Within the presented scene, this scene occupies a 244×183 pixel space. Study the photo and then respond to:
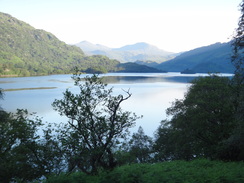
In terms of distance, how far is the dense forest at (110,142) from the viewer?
12.0 metres

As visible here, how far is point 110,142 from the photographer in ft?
45.8

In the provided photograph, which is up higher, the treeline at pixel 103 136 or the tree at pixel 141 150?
the treeline at pixel 103 136

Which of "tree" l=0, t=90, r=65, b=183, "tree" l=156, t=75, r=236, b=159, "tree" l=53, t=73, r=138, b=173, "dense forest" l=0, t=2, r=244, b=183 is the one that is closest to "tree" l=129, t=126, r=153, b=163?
"tree" l=156, t=75, r=236, b=159

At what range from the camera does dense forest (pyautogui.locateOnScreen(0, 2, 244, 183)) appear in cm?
1202

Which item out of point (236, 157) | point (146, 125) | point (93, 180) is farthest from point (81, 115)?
point (146, 125)

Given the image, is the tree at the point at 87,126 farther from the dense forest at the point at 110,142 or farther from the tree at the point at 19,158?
the tree at the point at 19,158

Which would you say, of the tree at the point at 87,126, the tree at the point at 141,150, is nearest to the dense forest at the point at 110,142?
the tree at the point at 87,126

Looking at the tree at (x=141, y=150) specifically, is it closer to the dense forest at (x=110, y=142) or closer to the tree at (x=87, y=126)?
the dense forest at (x=110, y=142)

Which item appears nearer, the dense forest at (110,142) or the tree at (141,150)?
the dense forest at (110,142)

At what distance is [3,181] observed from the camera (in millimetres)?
13617

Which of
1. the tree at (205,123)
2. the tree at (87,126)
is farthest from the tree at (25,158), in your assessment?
the tree at (205,123)

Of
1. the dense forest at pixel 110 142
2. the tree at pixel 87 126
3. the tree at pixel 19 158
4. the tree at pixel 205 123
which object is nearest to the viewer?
the dense forest at pixel 110 142

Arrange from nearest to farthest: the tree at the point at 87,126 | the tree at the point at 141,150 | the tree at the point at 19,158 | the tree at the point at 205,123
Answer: the tree at the point at 87,126
the tree at the point at 19,158
the tree at the point at 205,123
the tree at the point at 141,150

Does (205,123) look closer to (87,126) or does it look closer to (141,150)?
(141,150)
